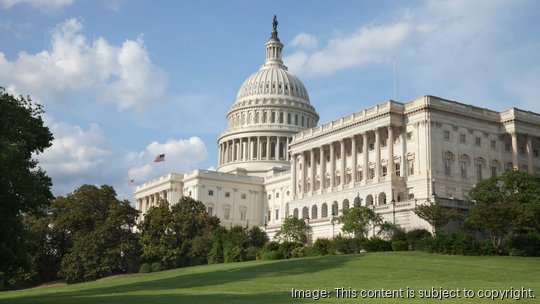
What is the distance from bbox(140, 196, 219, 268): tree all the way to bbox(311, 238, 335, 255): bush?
19.0 metres

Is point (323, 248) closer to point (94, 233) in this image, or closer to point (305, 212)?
point (94, 233)

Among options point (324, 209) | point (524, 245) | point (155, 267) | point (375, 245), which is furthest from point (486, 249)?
point (324, 209)

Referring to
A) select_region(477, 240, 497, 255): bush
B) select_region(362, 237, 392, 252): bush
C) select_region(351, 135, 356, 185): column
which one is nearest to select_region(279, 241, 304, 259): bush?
select_region(362, 237, 392, 252): bush

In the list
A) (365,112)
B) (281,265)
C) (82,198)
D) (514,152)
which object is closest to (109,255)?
(82,198)

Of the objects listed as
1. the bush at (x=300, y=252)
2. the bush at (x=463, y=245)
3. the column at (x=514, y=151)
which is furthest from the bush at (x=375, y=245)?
the column at (x=514, y=151)

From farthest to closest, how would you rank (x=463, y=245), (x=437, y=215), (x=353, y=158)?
(x=353, y=158), (x=437, y=215), (x=463, y=245)

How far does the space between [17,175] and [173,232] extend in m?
54.8

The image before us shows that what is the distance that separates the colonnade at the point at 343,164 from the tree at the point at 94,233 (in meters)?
33.1

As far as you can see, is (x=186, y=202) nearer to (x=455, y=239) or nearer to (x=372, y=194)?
(x=372, y=194)

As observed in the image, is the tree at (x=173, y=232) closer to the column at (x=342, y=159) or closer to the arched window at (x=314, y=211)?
the arched window at (x=314, y=211)

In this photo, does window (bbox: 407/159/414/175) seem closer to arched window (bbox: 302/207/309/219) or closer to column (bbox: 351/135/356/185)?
column (bbox: 351/135/356/185)

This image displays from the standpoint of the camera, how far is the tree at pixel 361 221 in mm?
79875

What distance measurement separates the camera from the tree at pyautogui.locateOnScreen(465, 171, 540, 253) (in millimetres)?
67750

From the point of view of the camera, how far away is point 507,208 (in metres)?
67.9
